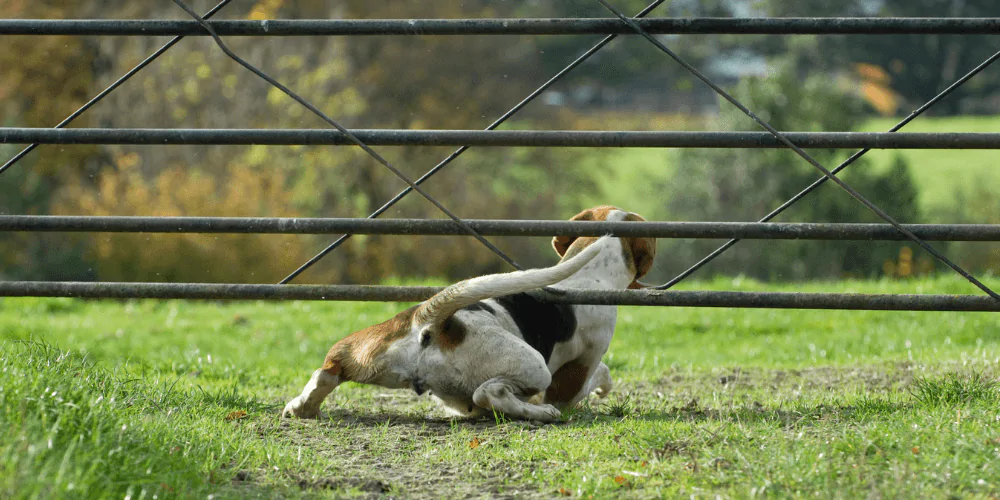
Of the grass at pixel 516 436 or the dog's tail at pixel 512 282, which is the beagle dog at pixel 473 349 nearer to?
the dog's tail at pixel 512 282

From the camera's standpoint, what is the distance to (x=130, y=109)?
17.9 meters

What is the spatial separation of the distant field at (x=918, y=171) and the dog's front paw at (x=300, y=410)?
16.7 m

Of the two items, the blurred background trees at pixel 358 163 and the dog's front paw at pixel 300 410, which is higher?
the blurred background trees at pixel 358 163

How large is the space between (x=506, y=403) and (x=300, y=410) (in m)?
0.88

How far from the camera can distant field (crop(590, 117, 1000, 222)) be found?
2259 cm

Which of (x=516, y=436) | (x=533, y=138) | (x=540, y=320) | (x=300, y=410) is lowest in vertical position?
(x=516, y=436)

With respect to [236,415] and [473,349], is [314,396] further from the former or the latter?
[473,349]

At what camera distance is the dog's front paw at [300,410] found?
159 inches

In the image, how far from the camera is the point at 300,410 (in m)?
4.06

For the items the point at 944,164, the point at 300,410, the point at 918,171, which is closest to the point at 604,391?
the point at 300,410

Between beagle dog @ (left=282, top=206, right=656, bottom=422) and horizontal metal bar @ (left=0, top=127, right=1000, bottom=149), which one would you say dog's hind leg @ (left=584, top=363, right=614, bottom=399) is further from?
horizontal metal bar @ (left=0, top=127, right=1000, bottom=149)

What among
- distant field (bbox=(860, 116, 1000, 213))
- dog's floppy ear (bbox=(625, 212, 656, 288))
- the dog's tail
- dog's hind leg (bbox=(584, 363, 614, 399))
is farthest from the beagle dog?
distant field (bbox=(860, 116, 1000, 213))

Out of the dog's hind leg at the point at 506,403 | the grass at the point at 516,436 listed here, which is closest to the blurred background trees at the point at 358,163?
the grass at the point at 516,436

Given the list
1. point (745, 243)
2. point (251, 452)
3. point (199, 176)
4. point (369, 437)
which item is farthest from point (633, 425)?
point (745, 243)
